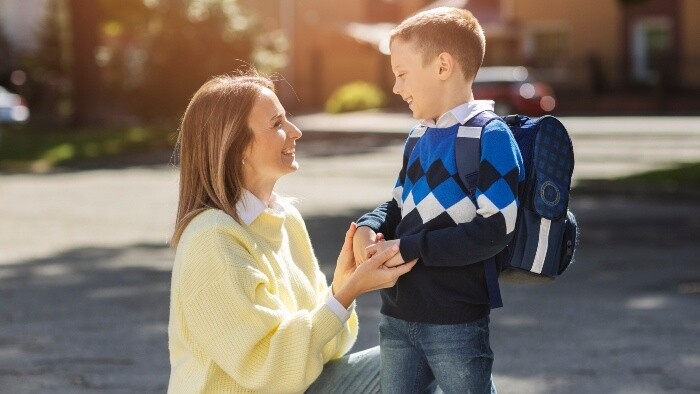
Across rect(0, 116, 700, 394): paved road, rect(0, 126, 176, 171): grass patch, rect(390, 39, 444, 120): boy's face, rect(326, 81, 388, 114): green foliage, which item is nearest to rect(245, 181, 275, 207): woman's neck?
rect(390, 39, 444, 120): boy's face

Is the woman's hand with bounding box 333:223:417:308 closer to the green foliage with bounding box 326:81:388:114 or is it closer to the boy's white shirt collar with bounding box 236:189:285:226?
the boy's white shirt collar with bounding box 236:189:285:226

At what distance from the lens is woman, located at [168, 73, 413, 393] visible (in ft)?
11.0

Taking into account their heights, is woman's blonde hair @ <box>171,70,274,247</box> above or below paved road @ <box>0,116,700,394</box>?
above

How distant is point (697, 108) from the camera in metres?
36.9

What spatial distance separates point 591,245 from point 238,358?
311 inches

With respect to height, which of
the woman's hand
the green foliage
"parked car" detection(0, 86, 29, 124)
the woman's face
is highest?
the woman's face

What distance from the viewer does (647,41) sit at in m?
44.7

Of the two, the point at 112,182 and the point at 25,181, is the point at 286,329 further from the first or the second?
the point at 25,181

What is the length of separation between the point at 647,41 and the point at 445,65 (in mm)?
43087

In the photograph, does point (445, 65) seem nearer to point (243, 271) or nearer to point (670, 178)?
point (243, 271)

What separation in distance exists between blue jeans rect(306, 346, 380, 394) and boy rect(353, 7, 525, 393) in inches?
10.7

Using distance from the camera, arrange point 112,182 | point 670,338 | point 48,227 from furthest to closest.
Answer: point 112,182, point 48,227, point 670,338

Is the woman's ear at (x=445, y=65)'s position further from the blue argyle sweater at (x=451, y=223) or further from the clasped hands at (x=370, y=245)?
the clasped hands at (x=370, y=245)

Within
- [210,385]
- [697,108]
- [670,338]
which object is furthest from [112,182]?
[697,108]
